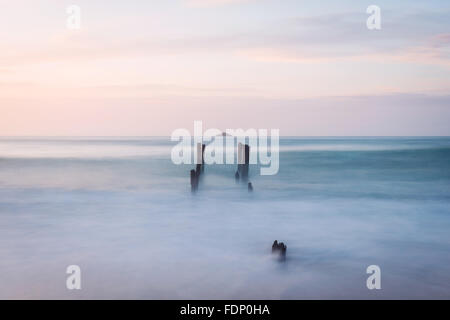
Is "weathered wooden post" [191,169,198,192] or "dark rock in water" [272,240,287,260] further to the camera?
"weathered wooden post" [191,169,198,192]

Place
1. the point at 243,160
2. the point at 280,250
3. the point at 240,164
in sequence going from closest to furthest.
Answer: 1. the point at 280,250
2. the point at 243,160
3. the point at 240,164

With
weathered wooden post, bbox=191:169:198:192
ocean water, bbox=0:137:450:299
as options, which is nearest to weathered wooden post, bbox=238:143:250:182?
ocean water, bbox=0:137:450:299

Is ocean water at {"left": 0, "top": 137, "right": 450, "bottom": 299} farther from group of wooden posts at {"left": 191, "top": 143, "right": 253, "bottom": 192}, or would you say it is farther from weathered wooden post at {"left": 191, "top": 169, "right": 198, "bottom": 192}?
group of wooden posts at {"left": 191, "top": 143, "right": 253, "bottom": 192}

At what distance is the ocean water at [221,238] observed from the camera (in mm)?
7531

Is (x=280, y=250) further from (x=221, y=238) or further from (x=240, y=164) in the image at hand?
(x=240, y=164)

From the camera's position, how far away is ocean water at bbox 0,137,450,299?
7531 mm

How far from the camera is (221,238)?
10.8 m

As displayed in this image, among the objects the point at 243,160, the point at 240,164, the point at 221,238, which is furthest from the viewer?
the point at 240,164

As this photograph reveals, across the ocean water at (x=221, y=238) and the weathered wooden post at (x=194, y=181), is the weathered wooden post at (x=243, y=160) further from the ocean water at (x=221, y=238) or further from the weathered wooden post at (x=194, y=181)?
the weathered wooden post at (x=194, y=181)

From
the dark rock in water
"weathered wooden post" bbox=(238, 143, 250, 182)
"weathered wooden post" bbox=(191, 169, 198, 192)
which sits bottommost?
the dark rock in water

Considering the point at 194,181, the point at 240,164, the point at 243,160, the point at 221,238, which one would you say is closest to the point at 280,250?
the point at 221,238

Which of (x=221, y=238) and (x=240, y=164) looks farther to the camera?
(x=240, y=164)
